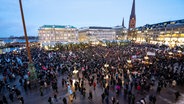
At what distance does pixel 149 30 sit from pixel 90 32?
39450 mm

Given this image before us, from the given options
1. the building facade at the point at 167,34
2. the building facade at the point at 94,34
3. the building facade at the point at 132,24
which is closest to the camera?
the building facade at the point at 167,34

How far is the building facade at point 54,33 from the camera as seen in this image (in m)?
69.4

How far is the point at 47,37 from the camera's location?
70.5 metres

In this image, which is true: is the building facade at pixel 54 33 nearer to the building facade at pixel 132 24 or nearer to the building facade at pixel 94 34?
the building facade at pixel 94 34

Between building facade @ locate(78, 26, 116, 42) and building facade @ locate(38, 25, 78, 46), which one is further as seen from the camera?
building facade @ locate(78, 26, 116, 42)

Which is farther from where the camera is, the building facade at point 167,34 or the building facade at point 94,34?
the building facade at point 94,34

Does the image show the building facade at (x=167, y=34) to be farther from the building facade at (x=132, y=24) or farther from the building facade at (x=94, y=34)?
the building facade at (x=94, y=34)

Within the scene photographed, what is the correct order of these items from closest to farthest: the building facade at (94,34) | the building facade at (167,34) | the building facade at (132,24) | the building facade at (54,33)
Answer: the building facade at (167,34) < the building facade at (54,33) < the building facade at (94,34) < the building facade at (132,24)

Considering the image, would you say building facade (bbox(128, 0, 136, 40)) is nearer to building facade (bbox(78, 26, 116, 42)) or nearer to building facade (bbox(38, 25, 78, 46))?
building facade (bbox(78, 26, 116, 42))

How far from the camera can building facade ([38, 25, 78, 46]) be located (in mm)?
69438

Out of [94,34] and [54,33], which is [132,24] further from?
[54,33]

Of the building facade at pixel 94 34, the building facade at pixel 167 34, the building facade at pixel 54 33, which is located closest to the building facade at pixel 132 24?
the building facade at pixel 167 34

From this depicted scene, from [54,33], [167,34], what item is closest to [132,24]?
[167,34]

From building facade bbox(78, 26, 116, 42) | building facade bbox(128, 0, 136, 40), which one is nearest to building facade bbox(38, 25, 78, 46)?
building facade bbox(78, 26, 116, 42)
